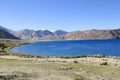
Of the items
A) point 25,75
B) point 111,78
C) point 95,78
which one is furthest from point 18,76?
point 111,78

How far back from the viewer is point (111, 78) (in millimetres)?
30188

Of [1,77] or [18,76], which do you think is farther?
[18,76]

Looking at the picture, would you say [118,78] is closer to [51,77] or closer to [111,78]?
[111,78]

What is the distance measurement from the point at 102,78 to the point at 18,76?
924 cm

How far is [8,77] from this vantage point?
2669 cm

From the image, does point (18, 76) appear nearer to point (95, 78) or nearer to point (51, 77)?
point (51, 77)

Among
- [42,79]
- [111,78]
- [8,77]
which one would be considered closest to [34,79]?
[42,79]

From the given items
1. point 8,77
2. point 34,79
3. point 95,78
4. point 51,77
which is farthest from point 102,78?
point 8,77

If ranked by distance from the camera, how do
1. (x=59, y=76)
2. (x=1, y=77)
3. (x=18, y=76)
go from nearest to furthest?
(x=1, y=77) → (x=18, y=76) → (x=59, y=76)

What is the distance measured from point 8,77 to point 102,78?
10336mm

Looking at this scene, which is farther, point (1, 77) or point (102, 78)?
point (102, 78)

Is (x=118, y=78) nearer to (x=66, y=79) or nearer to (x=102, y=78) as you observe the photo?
(x=102, y=78)

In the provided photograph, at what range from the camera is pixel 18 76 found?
91.5 feet

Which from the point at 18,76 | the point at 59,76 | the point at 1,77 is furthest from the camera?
the point at 59,76
